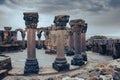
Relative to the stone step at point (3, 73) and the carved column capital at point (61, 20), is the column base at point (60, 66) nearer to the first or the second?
the carved column capital at point (61, 20)

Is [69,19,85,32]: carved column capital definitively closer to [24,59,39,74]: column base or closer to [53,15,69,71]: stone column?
[53,15,69,71]: stone column

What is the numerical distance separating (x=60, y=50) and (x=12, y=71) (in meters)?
3.06

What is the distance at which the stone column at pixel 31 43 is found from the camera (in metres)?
11.3

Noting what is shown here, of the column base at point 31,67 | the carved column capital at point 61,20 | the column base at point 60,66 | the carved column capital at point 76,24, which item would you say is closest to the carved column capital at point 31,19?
the carved column capital at point 61,20

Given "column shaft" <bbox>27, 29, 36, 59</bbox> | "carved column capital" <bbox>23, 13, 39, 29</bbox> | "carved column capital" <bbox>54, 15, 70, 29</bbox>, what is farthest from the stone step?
"carved column capital" <bbox>54, 15, 70, 29</bbox>

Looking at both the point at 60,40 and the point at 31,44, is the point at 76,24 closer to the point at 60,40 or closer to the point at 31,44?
the point at 60,40

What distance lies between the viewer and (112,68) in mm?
9906

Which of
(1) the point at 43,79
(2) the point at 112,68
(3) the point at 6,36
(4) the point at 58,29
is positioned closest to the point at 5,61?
(1) the point at 43,79

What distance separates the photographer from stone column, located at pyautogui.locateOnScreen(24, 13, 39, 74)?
11.3 metres

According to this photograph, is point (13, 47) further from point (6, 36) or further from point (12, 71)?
point (12, 71)

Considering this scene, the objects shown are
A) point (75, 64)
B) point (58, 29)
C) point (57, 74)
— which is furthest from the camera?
point (75, 64)

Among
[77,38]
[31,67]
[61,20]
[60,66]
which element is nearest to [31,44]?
[31,67]

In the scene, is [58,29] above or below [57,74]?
above

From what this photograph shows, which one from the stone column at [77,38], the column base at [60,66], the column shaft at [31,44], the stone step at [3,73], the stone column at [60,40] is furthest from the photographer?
the stone column at [77,38]
